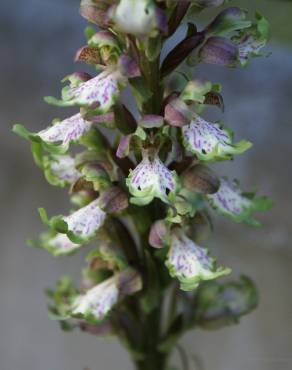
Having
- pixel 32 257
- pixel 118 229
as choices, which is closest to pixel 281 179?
pixel 32 257

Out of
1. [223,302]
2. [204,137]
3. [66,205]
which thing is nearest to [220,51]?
[204,137]

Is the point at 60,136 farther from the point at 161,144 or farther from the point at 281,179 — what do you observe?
the point at 281,179

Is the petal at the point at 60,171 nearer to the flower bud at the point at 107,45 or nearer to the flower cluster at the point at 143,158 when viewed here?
the flower cluster at the point at 143,158

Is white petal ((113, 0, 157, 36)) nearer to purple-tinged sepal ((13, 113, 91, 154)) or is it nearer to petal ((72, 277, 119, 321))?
purple-tinged sepal ((13, 113, 91, 154))

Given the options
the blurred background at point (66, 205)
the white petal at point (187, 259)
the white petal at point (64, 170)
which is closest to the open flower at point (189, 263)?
the white petal at point (187, 259)

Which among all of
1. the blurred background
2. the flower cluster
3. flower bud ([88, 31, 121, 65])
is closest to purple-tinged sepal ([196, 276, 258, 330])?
the flower cluster

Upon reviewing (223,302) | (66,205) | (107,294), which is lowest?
(66,205)

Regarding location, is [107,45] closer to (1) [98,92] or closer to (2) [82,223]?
(1) [98,92]

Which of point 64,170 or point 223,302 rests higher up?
point 64,170
